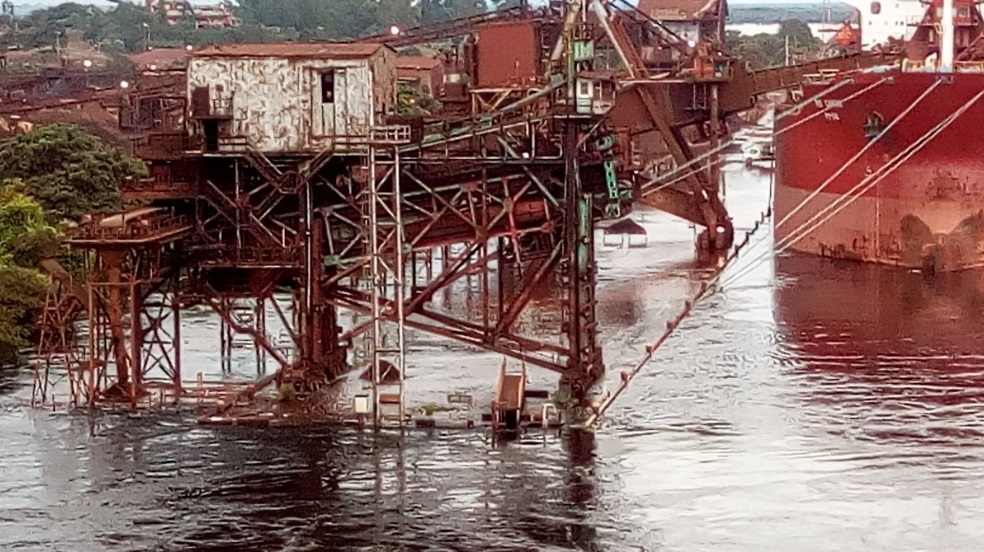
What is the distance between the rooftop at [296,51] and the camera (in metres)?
32.3

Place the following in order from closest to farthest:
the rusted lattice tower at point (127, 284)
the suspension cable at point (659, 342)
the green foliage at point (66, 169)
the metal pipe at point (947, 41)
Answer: the rusted lattice tower at point (127, 284), the suspension cable at point (659, 342), the metal pipe at point (947, 41), the green foliage at point (66, 169)

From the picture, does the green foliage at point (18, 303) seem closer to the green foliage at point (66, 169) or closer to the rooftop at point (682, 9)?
the green foliage at point (66, 169)

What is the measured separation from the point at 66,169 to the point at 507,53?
16448 mm

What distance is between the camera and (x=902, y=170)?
50156 mm

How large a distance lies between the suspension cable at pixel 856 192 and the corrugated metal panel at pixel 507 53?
29.8 ft

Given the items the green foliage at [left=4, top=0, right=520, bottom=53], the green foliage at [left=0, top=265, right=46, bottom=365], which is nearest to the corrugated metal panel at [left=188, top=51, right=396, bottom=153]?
the green foliage at [left=0, top=265, right=46, bottom=365]

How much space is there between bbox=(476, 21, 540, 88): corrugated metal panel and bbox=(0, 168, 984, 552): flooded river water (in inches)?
556

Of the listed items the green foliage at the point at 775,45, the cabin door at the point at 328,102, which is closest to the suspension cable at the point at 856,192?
the cabin door at the point at 328,102

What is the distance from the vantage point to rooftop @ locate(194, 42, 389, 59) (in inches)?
1271

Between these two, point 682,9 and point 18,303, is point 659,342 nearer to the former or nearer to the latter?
point 18,303

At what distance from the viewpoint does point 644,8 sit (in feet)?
412

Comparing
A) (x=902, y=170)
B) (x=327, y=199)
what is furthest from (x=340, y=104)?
(x=902, y=170)

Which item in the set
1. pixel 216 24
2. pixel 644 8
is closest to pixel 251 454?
pixel 644 8

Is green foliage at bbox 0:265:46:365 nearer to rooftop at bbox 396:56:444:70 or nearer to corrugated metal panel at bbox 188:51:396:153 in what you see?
corrugated metal panel at bbox 188:51:396:153
